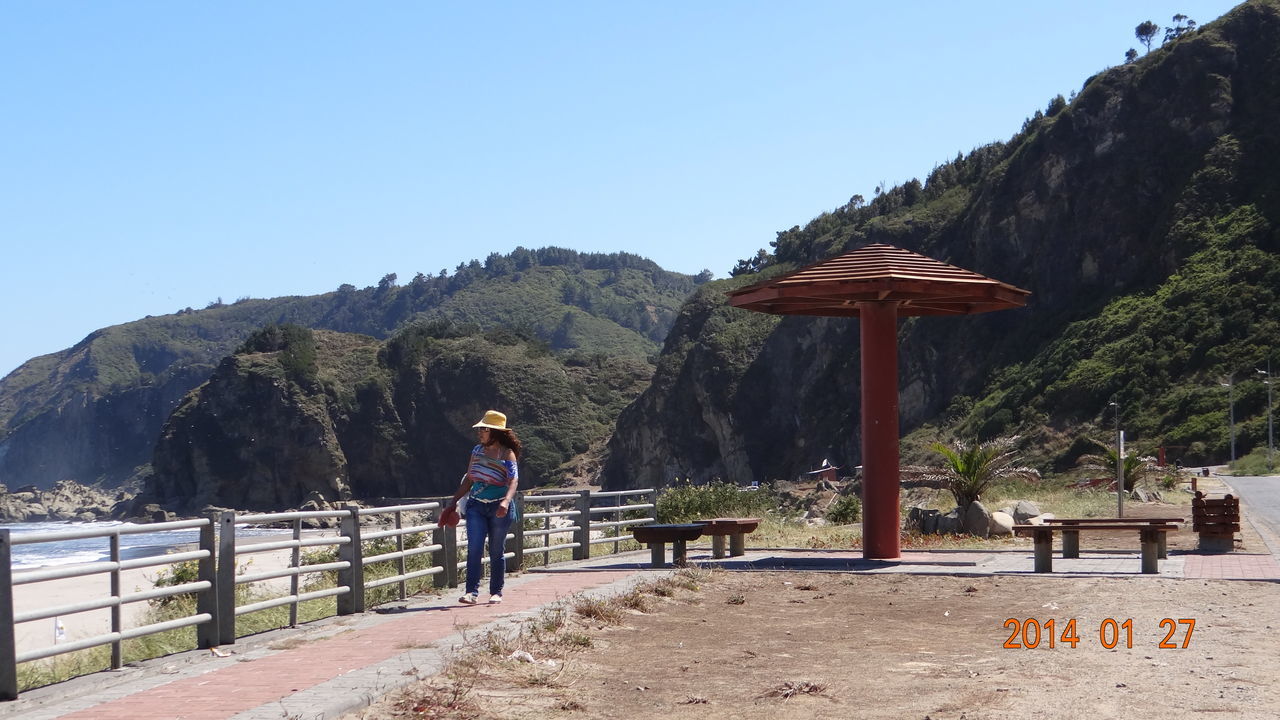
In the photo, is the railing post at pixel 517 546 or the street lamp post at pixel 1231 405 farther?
the street lamp post at pixel 1231 405

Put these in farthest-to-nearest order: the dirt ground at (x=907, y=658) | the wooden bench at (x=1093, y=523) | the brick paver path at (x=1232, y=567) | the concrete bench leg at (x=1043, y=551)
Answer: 1. the wooden bench at (x=1093, y=523)
2. the concrete bench leg at (x=1043, y=551)
3. the brick paver path at (x=1232, y=567)
4. the dirt ground at (x=907, y=658)

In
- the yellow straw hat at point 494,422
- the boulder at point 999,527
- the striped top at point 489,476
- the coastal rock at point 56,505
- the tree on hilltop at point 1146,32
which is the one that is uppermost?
the tree on hilltop at point 1146,32

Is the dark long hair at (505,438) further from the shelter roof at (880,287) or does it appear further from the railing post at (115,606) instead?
the shelter roof at (880,287)

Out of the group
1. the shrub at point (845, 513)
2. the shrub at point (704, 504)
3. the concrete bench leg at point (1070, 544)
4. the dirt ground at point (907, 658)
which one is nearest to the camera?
the dirt ground at point (907, 658)

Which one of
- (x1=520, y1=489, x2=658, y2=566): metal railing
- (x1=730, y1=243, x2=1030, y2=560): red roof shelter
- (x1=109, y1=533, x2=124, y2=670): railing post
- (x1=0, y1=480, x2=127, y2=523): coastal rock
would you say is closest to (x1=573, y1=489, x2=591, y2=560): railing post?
(x1=520, y1=489, x2=658, y2=566): metal railing

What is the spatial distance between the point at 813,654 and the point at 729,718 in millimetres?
2002

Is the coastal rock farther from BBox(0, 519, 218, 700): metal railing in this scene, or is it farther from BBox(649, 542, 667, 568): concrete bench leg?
BBox(0, 519, 218, 700): metal railing

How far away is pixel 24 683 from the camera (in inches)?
325

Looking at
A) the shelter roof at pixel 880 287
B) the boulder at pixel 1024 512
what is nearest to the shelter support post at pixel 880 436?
the shelter roof at pixel 880 287

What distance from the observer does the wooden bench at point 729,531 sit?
14.3m

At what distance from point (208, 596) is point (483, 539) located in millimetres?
2427

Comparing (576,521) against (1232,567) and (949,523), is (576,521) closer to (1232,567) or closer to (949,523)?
(949,523)

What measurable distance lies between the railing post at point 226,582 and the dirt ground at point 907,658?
203 cm

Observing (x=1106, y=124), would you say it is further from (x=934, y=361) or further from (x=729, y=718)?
(x=729, y=718)
